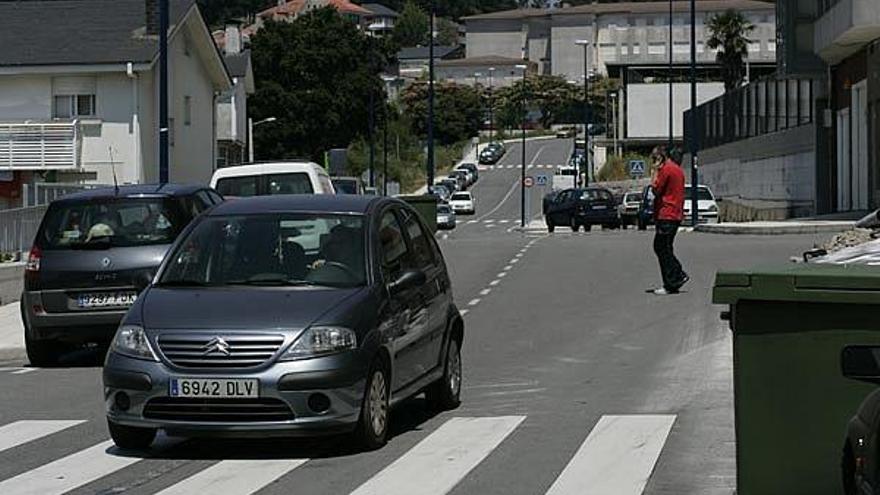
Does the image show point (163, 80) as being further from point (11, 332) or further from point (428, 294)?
point (428, 294)

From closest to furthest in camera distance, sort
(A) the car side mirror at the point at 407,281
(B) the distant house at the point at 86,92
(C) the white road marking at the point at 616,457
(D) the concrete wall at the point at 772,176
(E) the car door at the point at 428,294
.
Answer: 1. (C) the white road marking at the point at 616,457
2. (A) the car side mirror at the point at 407,281
3. (E) the car door at the point at 428,294
4. (B) the distant house at the point at 86,92
5. (D) the concrete wall at the point at 772,176

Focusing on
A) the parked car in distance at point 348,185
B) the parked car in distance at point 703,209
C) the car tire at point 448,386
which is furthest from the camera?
the parked car in distance at point 703,209

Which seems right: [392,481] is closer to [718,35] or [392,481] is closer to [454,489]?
[454,489]

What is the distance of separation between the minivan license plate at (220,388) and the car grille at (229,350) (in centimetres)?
10

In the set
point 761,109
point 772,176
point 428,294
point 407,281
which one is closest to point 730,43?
point 761,109

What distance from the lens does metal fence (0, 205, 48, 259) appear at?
98.1 ft

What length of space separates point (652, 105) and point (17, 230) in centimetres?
7864

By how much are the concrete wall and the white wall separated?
104 ft

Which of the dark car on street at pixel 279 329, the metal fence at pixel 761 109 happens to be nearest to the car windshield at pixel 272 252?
the dark car on street at pixel 279 329

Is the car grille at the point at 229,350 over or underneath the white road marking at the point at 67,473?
over

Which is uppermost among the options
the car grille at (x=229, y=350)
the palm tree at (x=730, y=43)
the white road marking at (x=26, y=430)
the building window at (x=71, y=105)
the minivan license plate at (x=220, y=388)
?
the palm tree at (x=730, y=43)

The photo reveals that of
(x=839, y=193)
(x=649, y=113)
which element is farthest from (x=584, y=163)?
(x=839, y=193)

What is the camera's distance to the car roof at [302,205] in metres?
12.0

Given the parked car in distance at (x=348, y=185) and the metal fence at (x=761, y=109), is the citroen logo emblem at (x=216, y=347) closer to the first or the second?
the parked car in distance at (x=348, y=185)
